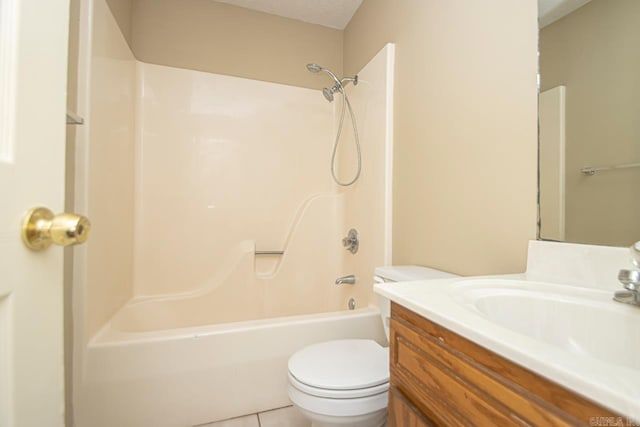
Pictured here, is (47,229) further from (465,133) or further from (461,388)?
(465,133)

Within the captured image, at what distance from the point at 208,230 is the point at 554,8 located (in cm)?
194

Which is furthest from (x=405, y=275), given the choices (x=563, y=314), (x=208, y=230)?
(x=208, y=230)

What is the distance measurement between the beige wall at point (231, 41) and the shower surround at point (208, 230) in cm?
10

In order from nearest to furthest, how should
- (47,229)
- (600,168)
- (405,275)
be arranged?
(47,229) → (600,168) → (405,275)

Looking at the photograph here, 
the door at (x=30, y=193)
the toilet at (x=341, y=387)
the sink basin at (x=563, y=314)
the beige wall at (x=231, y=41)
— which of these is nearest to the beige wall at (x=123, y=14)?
the beige wall at (x=231, y=41)

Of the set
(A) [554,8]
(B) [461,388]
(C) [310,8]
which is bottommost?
(B) [461,388]

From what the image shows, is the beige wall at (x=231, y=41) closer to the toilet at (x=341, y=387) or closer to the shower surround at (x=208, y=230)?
the shower surround at (x=208, y=230)

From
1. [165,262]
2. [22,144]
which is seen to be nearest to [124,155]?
[165,262]

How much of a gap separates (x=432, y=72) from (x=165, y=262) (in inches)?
72.8

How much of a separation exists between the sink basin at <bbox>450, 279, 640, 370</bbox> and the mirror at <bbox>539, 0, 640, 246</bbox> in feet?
0.66

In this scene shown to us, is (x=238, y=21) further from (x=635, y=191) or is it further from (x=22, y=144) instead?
(x=635, y=191)

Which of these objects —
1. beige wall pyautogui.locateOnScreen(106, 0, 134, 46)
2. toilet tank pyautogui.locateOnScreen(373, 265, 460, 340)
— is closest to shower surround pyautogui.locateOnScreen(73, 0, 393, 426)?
beige wall pyautogui.locateOnScreen(106, 0, 134, 46)

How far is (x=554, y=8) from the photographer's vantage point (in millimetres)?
769

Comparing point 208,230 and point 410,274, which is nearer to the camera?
point 410,274
